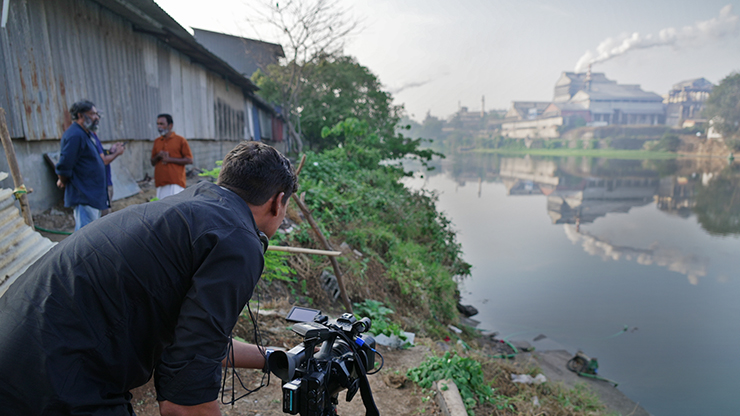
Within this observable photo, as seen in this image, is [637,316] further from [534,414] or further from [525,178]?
[525,178]

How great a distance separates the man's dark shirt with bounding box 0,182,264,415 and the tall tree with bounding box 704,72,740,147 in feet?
156

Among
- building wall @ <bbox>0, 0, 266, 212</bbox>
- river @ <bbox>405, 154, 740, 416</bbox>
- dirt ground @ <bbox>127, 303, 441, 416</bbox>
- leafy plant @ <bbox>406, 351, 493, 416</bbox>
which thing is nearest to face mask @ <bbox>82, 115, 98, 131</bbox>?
building wall @ <bbox>0, 0, 266, 212</bbox>

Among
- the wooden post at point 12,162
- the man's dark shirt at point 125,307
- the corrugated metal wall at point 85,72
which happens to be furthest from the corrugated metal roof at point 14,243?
the corrugated metal wall at point 85,72

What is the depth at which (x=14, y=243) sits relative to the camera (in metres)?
3.05

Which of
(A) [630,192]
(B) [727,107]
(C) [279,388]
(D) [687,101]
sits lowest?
(A) [630,192]

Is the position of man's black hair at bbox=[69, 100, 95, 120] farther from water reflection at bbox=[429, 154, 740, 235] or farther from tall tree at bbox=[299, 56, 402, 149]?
water reflection at bbox=[429, 154, 740, 235]

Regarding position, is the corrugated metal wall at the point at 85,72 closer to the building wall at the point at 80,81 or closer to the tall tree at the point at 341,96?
the building wall at the point at 80,81

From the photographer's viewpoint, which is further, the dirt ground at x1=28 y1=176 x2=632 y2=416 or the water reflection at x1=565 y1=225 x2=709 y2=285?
the water reflection at x1=565 y1=225 x2=709 y2=285

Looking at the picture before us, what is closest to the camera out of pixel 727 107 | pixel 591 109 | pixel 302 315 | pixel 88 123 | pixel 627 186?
pixel 302 315

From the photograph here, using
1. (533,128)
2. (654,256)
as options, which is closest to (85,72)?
(654,256)

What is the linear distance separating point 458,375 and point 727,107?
1792 inches

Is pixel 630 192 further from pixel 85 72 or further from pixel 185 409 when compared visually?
pixel 185 409

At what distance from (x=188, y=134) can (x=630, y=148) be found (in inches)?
2018

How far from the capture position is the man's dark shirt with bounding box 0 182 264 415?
120 cm
